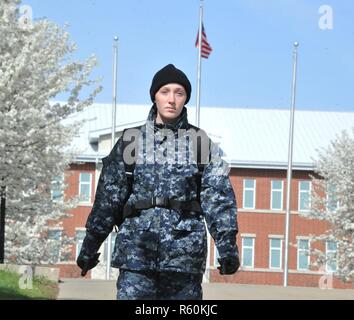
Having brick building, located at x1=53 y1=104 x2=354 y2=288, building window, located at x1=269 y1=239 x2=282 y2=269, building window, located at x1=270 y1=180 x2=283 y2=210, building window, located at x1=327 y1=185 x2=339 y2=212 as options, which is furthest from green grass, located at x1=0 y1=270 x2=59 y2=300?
building window, located at x1=270 y1=180 x2=283 y2=210

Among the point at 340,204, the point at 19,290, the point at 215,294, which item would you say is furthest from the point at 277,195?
the point at 19,290

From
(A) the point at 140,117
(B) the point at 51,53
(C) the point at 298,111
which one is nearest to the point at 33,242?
(B) the point at 51,53

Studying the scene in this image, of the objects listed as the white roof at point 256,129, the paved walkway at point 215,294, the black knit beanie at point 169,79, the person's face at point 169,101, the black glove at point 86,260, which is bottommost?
the paved walkway at point 215,294

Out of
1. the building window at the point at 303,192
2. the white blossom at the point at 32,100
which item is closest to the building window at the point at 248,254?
the building window at the point at 303,192

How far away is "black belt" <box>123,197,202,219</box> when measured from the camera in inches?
210

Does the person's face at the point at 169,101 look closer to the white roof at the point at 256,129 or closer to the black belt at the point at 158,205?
the black belt at the point at 158,205

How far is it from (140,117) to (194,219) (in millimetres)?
47897

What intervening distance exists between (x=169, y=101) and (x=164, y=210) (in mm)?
574

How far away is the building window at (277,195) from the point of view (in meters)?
52.2

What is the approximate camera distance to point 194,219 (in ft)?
17.7

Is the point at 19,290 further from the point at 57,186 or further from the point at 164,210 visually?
the point at 57,186

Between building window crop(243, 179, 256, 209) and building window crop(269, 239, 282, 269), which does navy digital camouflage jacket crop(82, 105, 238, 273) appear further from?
A: building window crop(269, 239, 282, 269)

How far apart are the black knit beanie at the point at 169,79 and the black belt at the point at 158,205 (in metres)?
0.55
